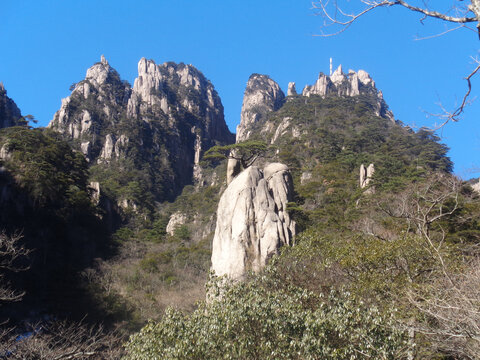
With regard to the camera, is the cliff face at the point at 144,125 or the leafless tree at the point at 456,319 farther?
the cliff face at the point at 144,125

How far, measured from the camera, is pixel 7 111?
58.9 m

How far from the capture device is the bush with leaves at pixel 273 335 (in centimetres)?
620

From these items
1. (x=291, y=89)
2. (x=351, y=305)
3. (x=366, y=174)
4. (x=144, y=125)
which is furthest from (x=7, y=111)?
(x=351, y=305)

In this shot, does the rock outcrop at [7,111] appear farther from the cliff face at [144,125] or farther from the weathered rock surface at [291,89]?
the weathered rock surface at [291,89]

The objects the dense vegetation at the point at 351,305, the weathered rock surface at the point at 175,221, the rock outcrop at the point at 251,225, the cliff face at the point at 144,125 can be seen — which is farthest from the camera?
the cliff face at the point at 144,125

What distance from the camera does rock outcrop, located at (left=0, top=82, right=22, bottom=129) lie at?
56250mm

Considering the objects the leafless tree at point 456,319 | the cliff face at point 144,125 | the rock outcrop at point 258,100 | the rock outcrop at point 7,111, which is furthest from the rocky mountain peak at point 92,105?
the leafless tree at point 456,319

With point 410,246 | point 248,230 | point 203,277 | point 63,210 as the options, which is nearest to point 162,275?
point 203,277

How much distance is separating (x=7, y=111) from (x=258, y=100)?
169ft

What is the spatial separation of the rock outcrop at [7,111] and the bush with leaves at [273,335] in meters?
56.3

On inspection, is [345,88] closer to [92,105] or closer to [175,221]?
[92,105]

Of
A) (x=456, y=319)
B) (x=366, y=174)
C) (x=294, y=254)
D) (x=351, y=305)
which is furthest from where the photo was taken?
(x=366, y=174)

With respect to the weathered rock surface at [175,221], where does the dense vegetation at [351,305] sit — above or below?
below

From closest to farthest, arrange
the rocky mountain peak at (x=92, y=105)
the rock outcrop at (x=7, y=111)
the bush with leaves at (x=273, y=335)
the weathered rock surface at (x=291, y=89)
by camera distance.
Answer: the bush with leaves at (x=273, y=335) → the rock outcrop at (x=7, y=111) → the rocky mountain peak at (x=92, y=105) → the weathered rock surface at (x=291, y=89)
